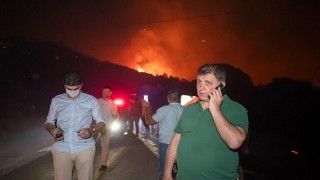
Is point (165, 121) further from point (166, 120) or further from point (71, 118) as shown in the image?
point (71, 118)

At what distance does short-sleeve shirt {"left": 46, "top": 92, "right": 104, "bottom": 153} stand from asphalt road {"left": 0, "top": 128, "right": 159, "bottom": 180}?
12.2 feet

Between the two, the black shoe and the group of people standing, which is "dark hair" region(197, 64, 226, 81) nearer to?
the group of people standing

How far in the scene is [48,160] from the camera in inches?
379

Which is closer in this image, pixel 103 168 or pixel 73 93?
pixel 73 93

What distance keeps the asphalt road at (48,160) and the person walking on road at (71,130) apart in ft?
11.8

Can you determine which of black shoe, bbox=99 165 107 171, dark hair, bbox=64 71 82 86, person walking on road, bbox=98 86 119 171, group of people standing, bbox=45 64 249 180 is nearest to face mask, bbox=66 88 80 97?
group of people standing, bbox=45 64 249 180

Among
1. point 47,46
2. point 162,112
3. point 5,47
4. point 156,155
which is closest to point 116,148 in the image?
point 156,155

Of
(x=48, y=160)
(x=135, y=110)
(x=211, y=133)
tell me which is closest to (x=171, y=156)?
(x=211, y=133)

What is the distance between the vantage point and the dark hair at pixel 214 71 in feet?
9.74

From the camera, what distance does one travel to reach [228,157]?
9.40 feet

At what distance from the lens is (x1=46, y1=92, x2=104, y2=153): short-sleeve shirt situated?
4.46 m

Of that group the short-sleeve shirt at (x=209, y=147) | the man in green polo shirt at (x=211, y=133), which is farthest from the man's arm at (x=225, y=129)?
the short-sleeve shirt at (x=209, y=147)

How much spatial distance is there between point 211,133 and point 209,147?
129mm

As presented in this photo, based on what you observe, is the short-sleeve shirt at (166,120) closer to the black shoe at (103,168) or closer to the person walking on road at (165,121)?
the person walking on road at (165,121)
